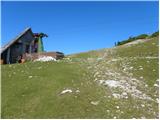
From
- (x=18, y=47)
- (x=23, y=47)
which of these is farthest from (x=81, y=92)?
(x=23, y=47)

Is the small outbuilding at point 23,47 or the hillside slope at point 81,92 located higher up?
the small outbuilding at point 23,47

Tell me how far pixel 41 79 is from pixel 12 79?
81.6 inches

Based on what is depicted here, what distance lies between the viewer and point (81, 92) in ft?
67.4

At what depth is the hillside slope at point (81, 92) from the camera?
18.2m

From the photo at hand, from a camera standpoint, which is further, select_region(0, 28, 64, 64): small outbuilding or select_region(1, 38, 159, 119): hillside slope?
select_region(0, 28, 64, 64): small outbuilding

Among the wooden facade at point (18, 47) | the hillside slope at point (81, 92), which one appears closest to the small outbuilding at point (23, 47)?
the wooden facade at point (18, 47)

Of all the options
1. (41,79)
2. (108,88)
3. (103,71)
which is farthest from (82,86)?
(103,71)

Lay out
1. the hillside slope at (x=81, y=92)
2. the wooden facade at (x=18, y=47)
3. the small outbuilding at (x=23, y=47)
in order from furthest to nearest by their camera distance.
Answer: the wooden facade at (x=18, y=47) < the small outbuilding at (x=23, y=47) < the hillside slope at (x=81, y=92)

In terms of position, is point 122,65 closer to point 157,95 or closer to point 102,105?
point 157,95

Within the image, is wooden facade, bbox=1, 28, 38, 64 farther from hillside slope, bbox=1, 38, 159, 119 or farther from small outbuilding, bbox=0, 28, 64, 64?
hillside slope, bbox=1, 38, 159, 119

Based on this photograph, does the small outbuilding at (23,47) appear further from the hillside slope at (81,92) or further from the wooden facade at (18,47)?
the hillside slope at (81,92)

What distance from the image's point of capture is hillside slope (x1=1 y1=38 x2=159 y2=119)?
18.2 metres

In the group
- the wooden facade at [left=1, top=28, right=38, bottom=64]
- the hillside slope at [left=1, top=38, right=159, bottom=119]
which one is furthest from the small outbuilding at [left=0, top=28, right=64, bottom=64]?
the hillside slope at [left=1, top=38, right=159, bottom=119]

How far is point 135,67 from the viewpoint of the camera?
90.3 ft
